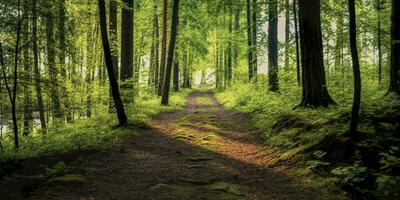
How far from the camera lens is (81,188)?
6.21m

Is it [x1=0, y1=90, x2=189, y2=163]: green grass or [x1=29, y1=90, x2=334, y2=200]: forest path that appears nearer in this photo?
[x1=29, y1=90, x2=334, y2=200]: forest path

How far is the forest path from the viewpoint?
5902mm

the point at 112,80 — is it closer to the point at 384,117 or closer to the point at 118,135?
the point at 118,135

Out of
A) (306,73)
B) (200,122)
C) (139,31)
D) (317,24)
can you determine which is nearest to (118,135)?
(200,122)

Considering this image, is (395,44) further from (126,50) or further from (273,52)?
(273,52)

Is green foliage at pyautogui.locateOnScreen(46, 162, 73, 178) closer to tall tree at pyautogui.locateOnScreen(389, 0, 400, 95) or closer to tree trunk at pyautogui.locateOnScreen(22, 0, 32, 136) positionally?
tree trunk at pyautogui.locateOnScreen(22, 0, 32, 136)

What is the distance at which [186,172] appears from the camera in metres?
7.40

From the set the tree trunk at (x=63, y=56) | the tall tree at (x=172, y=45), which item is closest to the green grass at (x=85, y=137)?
the tree trunk at (x=63, y=56)

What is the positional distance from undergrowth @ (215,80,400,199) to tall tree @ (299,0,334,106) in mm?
479

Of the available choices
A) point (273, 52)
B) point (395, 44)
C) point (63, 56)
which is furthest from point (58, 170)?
point (273, 52)

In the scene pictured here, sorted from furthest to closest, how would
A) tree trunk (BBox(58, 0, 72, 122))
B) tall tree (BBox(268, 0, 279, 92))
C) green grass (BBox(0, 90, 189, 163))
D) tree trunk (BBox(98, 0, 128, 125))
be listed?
tall tree (BBox(268, 0, 279, 92)), tree trunk (BBox(58, 0, 72, 122)), tree trunk (BBox(98, 0, 128, 125)), green grass (BBox(0, 90, 189, 163))

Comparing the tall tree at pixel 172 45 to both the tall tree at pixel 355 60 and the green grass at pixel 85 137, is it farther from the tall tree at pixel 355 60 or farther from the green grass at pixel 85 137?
the tall tree at pixel 355 60

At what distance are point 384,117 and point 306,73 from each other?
13.8 feet

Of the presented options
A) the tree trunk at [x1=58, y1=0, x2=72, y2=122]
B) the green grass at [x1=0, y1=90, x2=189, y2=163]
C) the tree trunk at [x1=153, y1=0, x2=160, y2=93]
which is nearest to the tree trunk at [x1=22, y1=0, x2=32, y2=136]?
the green grass at [x1=0, y1=90, x2=189, y2=163]
